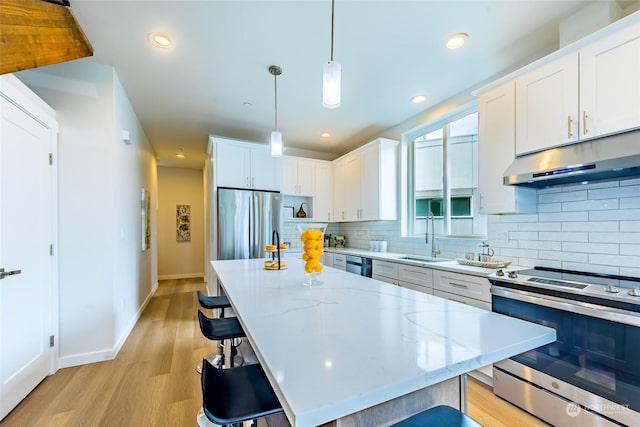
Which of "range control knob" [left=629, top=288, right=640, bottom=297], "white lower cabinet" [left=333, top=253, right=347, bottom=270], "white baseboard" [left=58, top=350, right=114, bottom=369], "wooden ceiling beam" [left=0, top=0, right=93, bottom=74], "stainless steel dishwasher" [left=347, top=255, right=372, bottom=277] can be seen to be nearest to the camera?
"range control knob" [left=629, top=288, right=640, bottom=297]

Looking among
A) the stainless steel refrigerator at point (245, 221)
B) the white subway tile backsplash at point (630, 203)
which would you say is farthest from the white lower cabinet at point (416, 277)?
the stainless steel refrigerator at point (245, 221)

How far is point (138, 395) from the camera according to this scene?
2.06 metres

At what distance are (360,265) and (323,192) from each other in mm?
1690

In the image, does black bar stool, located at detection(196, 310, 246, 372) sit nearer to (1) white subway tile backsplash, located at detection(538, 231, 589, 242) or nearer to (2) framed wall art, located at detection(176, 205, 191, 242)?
(1) white subway tile backsplash, located at detection(538, 231, 589, 242)

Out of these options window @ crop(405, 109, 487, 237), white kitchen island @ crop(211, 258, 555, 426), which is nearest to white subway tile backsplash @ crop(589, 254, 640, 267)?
window @ crop(405, 109, 487, 237)

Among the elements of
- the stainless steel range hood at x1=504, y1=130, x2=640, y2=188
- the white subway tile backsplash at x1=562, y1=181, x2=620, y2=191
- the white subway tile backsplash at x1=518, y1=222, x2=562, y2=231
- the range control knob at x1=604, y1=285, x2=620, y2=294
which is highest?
the stainless steel range hood at x1=504, y1=130, x2=640, y2=188

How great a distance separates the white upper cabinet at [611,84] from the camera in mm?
1558

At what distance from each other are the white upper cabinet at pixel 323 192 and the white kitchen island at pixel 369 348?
11.3 feet

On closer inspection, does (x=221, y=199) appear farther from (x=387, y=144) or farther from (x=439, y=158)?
(x=439, y=158)

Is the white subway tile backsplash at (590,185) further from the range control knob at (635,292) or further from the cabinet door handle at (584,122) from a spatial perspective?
the range control knob at (635,292)

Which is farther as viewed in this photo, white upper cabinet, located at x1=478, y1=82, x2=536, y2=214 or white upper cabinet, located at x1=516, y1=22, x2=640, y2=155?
white upper cabinet, located at x1=478, y1=82, x2=536, y2=214

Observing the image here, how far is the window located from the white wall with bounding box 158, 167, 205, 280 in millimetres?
5334

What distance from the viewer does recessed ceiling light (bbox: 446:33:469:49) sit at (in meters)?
2.10

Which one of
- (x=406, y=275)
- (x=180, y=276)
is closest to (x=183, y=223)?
(x=180, y=276)
